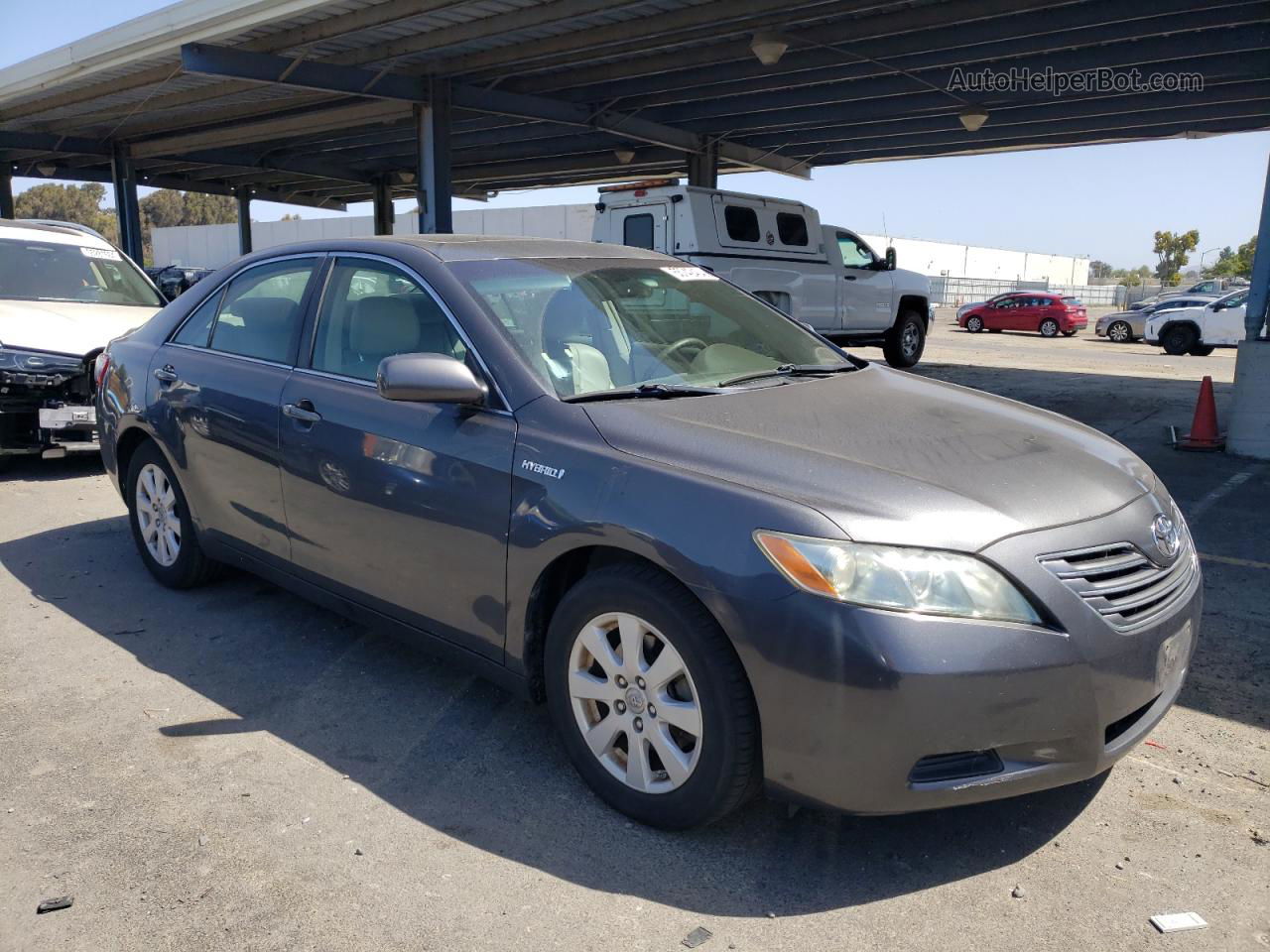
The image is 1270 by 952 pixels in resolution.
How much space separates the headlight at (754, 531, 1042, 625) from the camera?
99.0 inches

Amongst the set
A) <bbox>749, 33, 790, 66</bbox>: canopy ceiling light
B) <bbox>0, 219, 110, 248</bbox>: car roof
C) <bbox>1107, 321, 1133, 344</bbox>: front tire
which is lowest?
<bbox>1107, 321, 1133, 344</bbox>: front tire

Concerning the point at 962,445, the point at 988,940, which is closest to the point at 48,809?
the point at 988,940

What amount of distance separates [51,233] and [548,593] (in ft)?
26.5

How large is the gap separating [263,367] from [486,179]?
1019 inches

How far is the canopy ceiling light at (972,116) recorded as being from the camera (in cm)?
1622

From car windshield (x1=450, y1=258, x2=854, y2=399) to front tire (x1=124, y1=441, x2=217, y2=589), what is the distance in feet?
7.03

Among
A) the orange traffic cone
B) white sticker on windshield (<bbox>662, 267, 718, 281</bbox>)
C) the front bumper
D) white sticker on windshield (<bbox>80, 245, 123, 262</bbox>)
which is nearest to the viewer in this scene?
the front bumper

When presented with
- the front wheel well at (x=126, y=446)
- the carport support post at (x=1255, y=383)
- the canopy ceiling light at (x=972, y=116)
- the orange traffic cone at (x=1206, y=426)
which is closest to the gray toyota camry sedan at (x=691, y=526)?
the front wheel well at (x=126, y=446)

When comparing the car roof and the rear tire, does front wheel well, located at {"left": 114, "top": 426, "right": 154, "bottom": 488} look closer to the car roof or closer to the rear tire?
the car roof

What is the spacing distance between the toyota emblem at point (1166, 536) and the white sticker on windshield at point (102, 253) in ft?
29.5

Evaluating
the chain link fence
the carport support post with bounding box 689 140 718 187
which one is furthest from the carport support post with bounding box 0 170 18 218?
the chain link fence

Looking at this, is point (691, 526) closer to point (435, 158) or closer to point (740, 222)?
point (740, 222)

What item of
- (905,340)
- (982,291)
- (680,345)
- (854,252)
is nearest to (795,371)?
(680,345)

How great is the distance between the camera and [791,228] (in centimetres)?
1493
